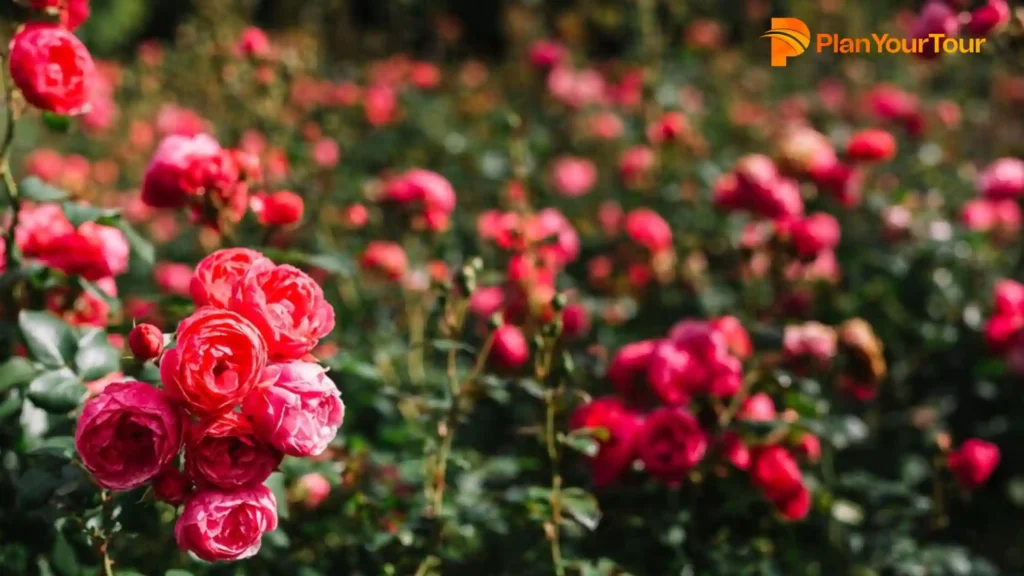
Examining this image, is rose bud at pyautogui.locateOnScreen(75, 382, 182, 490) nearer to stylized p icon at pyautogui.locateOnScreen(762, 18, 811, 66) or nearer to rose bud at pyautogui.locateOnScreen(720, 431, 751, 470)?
rose bud at pyautogui.locateOnScreen(720, 431, 751, 470)

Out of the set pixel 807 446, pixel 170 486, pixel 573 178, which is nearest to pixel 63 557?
pixel 170 486

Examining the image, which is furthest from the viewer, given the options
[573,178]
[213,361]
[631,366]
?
[573,178]

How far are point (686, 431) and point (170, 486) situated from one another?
77 centimetres

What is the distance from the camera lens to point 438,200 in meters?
2.12

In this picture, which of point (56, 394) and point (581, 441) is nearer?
point (56, 394)

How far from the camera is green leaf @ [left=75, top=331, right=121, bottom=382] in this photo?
1.26 meters

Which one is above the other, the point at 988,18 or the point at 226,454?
the point at 988,18

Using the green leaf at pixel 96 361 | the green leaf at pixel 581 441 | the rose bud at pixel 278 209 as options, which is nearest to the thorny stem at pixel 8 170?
the green leaf at pixel 96 361

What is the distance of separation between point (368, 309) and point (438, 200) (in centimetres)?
63

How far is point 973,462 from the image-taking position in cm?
184

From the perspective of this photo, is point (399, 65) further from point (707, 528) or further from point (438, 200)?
point (707, 528)

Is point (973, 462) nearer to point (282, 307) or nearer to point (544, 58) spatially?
point (282, 307)

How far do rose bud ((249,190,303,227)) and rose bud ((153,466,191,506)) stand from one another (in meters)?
0.60

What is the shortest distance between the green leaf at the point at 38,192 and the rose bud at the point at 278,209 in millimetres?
278
